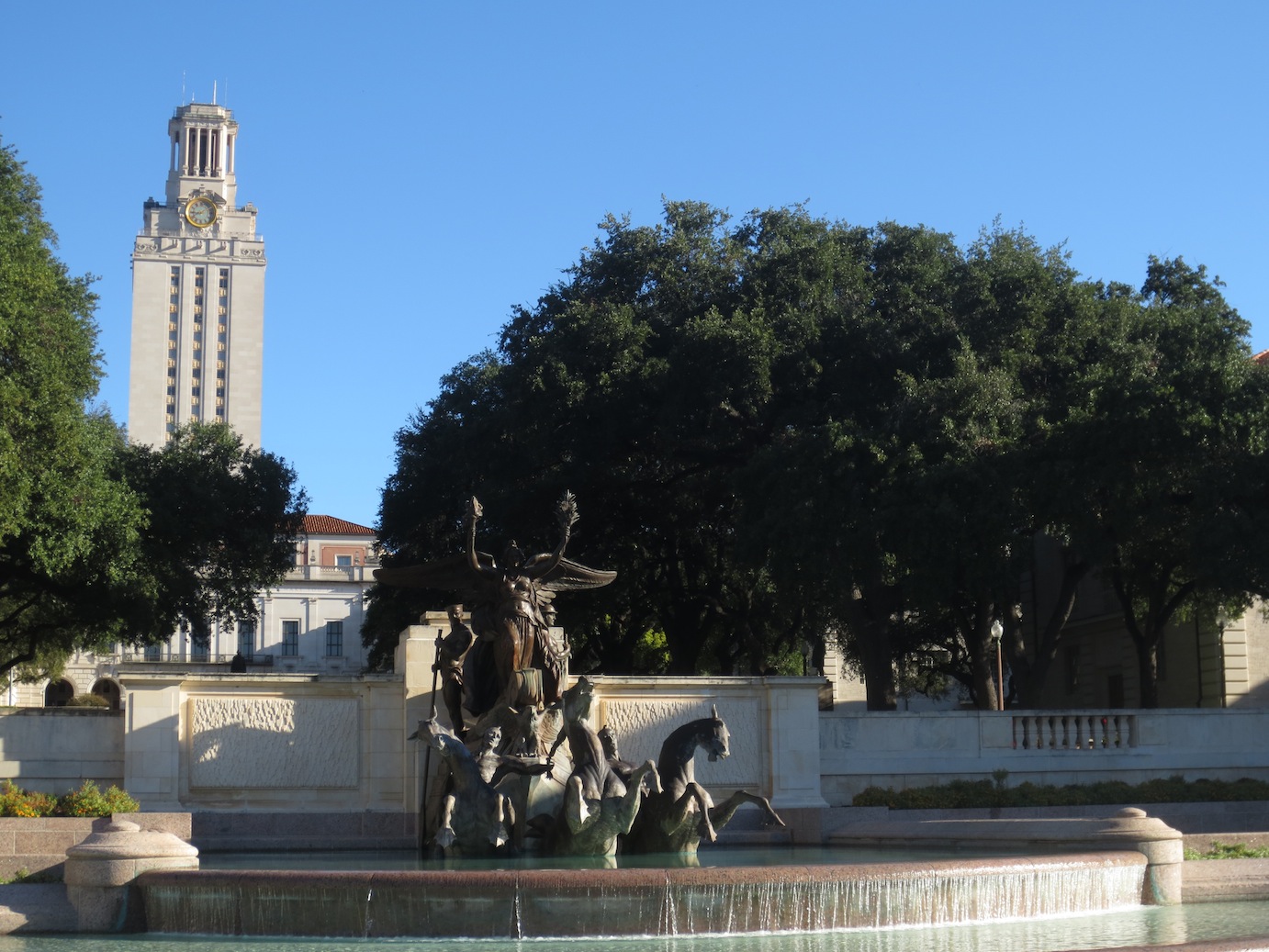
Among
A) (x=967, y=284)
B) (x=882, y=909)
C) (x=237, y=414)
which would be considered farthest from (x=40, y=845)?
(x=237, y=414)

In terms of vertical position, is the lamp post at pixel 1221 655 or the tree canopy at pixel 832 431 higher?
the tree canopy at pixel 832 431

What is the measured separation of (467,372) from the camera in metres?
50.3

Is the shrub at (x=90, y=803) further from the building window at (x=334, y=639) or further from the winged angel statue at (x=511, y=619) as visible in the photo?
the building window at (x=334, y=639)

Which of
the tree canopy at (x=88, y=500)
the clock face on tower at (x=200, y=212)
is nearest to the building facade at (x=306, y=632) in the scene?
the clock face on tower at (x=200, y=212)

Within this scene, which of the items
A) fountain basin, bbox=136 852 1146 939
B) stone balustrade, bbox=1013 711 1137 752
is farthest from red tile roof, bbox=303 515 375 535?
fountain basin, bbox=136 852 1146 939

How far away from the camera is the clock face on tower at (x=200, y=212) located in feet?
480

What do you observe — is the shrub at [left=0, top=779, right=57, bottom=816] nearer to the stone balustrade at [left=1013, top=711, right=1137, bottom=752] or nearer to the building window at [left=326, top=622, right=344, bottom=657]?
the stone balustrade at [left=1013, top=711, right=1137, bottom=752]

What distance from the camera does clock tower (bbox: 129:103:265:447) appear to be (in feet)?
469

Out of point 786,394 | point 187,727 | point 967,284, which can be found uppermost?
point 967,284

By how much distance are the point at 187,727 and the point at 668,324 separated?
18.8 m

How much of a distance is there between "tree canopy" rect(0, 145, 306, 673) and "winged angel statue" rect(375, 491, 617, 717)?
1226cm

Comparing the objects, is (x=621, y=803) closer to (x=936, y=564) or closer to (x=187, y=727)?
(x=187, y=727)

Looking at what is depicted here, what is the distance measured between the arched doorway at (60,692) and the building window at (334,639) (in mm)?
→ 19407

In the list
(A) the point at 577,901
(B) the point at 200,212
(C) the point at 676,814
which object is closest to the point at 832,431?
(C) the point at 676,814
